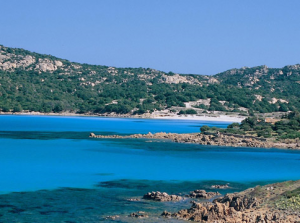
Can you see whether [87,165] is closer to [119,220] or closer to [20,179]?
[20,179]

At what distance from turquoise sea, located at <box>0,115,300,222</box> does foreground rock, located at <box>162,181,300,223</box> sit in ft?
4.92

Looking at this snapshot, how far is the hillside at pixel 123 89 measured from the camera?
383ft

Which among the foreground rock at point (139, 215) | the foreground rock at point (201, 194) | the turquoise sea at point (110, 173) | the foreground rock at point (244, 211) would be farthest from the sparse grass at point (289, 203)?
the foreground rock at point (139, 215)

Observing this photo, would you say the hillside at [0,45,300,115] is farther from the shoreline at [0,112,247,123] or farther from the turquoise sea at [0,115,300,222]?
the turquoise sea at [0,115,300,222]

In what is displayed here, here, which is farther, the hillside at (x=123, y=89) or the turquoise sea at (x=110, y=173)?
the hillside at (x=123, y=89)

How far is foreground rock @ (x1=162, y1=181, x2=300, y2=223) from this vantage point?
→ 17719 millimetres

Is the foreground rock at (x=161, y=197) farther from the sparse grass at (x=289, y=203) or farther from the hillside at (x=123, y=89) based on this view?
the hillside at (x=123, y=89)

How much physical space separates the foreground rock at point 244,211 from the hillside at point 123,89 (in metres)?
91.1

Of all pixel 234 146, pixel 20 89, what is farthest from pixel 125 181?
pixel 20 89

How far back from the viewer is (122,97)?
12800 cm

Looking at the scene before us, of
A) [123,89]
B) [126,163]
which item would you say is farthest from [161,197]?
[123,89]

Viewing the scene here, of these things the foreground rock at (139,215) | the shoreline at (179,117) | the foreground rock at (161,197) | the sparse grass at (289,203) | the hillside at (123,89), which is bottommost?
the foreground rock at (139,215)

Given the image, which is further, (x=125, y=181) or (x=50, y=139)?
(x=50, y=139)

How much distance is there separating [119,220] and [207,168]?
16.9 meters
